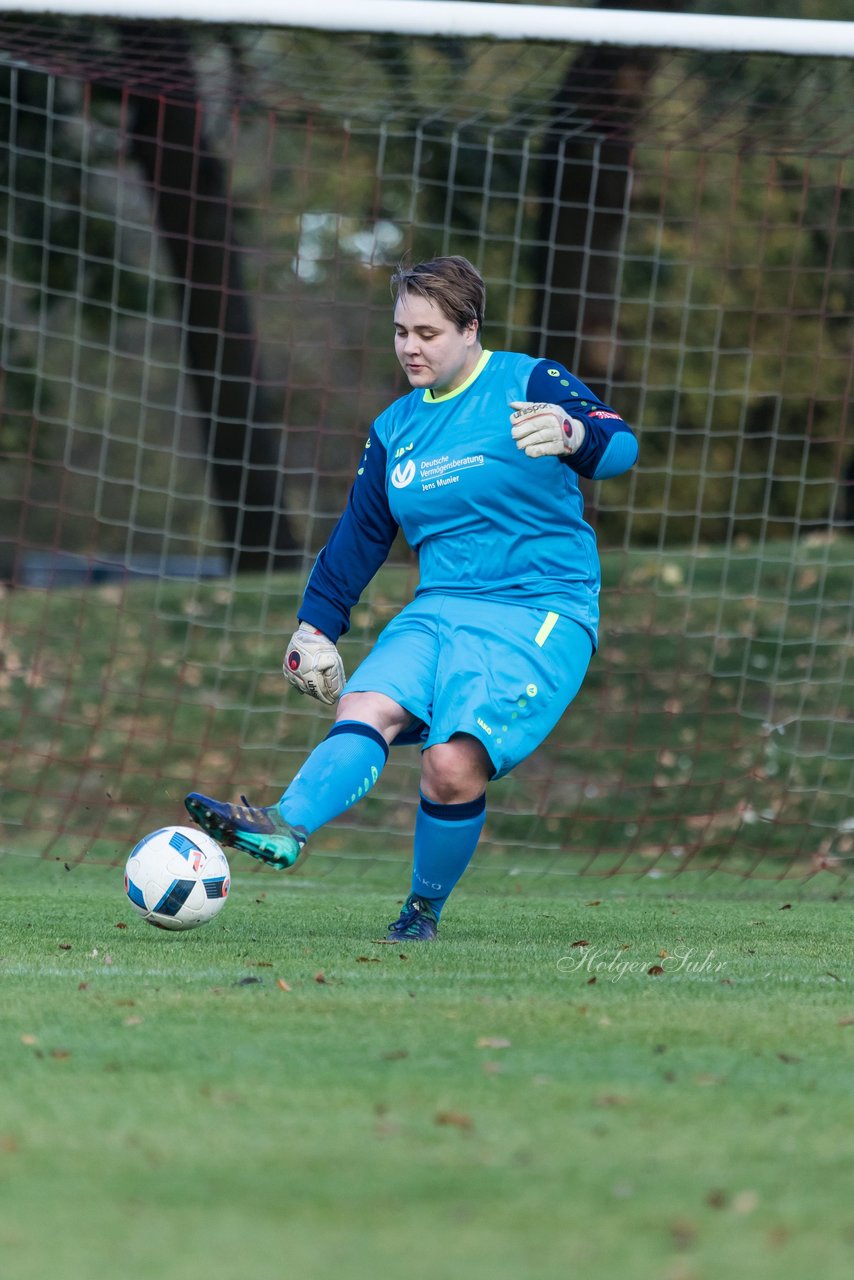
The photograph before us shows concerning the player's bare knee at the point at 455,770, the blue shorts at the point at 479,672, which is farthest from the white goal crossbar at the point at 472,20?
the player's bare knee at the point at 455,770

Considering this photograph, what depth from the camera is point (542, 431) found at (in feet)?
13.9

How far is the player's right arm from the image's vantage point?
4.69 meters

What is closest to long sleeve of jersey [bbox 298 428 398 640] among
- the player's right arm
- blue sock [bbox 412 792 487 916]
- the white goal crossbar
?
the player's right arm

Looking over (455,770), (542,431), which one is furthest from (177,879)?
(542,431)

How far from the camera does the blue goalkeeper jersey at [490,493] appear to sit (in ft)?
14.9

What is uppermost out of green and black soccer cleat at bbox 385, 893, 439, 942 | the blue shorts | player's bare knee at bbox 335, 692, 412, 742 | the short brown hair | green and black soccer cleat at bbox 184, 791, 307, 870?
the short brown hair

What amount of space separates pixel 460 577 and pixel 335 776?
74 centimetres

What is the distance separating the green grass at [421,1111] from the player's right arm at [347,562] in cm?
85

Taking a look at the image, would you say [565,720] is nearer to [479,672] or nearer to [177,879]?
[479,672]

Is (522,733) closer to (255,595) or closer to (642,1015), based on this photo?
(642,1015)

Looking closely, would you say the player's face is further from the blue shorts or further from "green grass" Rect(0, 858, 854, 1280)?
Result: "green grass" Rect(0, 858, 854, 1280)

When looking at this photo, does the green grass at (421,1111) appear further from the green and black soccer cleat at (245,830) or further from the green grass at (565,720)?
the green grass at (565,720)

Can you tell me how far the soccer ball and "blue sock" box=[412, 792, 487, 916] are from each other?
54 centimetres

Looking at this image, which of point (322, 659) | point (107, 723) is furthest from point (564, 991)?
point (107, 723)
